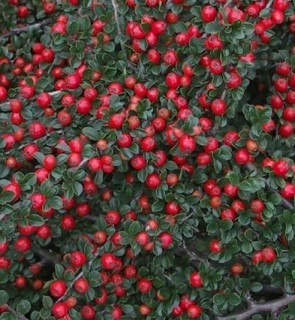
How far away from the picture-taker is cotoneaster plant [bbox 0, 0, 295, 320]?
2.56 metres

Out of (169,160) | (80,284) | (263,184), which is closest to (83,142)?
(169,160)

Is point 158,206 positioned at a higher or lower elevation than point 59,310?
higher

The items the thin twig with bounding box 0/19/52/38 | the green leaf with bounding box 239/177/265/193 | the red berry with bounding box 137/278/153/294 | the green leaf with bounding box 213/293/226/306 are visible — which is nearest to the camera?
the green leaf with bounding box 239/177/265/193

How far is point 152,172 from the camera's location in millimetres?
2660

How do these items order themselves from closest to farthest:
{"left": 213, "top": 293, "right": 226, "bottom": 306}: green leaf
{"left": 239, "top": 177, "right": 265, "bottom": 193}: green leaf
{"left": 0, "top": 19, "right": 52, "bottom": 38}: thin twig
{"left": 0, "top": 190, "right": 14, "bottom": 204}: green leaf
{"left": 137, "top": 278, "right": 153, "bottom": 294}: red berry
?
{"left": 0, "top": 190, "right": 14, "bottom": 204}: green leaf
{"left": 239, "top": 177, "right": 265, "bottom": 193}: green leaf
{"left": 213, "top": 293, "right": 226, "bottom": 306}: green leaf
{"left": 137, "top": 278, "right": 153, "bottom": 294}: red berry
{"left": 0, "top": 19, "right": 52, "bottom": 38}: thin twig

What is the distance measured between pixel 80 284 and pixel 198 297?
0.56 meters

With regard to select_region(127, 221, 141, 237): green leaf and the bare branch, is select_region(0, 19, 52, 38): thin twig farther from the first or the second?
the bare branch

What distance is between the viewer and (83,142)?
8.51 feet

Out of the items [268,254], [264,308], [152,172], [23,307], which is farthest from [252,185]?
[23,307]

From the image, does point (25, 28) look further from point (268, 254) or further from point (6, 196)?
point (268, 254)

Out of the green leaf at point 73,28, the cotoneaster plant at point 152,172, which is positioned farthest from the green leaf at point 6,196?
the green leaf at point 73,28

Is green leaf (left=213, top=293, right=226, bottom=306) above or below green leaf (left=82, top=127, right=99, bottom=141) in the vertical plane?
below

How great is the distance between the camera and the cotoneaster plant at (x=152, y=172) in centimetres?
256

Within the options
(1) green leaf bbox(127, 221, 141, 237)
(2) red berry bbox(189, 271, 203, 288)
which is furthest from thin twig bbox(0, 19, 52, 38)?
(2) red berry bbox(189, 271, 203, 288)
